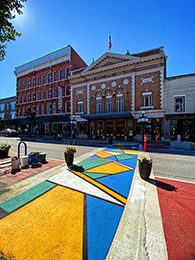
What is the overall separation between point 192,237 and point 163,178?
3.55 meters

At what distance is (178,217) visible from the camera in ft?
11.2

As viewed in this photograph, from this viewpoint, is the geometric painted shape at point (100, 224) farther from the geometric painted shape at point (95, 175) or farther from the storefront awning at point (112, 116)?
the storefront awning at point (112, 116)

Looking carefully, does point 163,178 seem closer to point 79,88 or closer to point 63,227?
point 63,227

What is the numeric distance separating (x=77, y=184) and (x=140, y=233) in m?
3.02

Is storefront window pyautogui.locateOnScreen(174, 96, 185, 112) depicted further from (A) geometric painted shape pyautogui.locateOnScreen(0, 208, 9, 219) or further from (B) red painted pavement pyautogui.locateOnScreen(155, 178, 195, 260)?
(A) geometric painted shape pyautogui.locateOnScreen(0, 208, 9, 219)

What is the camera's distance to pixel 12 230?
9.75 ft

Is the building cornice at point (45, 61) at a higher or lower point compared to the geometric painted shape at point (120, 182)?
higher

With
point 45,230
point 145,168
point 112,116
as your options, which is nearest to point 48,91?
point 112,116

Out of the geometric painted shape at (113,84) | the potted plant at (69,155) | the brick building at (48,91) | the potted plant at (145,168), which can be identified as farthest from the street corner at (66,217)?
the brick building at (48,91)

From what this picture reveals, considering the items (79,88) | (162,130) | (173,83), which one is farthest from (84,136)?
(173,83)

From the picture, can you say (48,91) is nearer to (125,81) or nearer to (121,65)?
(121,65)

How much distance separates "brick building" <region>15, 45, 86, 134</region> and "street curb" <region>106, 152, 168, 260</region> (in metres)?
25.7

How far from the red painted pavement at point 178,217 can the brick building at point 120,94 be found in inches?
644

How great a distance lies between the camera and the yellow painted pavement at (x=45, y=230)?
2.44 meters
